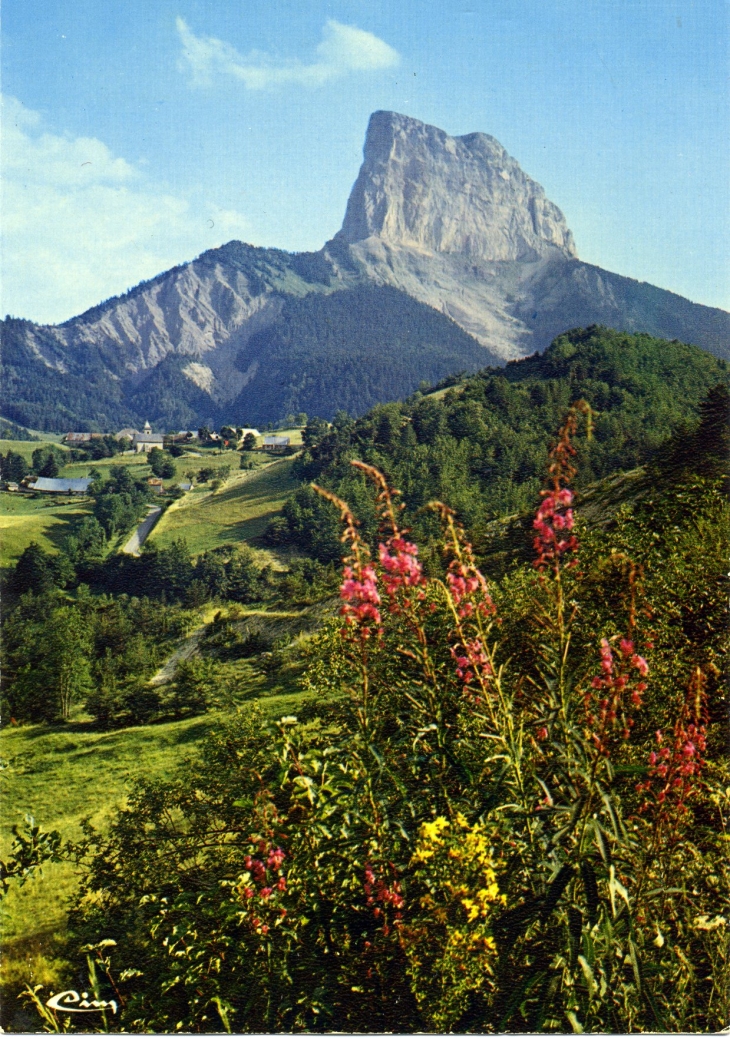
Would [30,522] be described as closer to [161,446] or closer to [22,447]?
[22,447]

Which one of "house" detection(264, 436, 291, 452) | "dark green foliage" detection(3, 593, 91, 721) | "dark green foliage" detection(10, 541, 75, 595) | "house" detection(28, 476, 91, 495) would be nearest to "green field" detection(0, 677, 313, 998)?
"dark green foliage" detection(3, 593, 91, 721)

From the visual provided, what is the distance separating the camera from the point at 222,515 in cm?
4209

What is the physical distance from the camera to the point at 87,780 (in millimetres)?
7398

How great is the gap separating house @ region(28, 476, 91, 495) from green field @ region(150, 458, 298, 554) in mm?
4581

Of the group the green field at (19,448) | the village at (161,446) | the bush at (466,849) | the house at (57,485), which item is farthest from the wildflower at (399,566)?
the village at (161,446)

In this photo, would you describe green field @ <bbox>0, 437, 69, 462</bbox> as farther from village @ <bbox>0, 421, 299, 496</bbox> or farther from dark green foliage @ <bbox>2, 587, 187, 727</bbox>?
dark green foliage @ <bbox>2, 587, 187, 727</bbox>

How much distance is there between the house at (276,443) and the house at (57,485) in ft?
148

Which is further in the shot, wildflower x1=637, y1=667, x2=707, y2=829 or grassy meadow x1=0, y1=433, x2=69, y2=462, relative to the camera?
grassy meadow x1=0, y1=433, x2=69, y2=462

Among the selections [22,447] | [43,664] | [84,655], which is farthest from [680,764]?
[22,447]

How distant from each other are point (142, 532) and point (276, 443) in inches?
2372

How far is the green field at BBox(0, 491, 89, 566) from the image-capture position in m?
9.63

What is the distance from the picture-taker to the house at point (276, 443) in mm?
85512

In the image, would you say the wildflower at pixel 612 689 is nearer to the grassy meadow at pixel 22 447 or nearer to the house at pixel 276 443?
the grassy meadow at pixel 22 447

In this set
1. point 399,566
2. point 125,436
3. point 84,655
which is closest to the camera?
point 399,566
